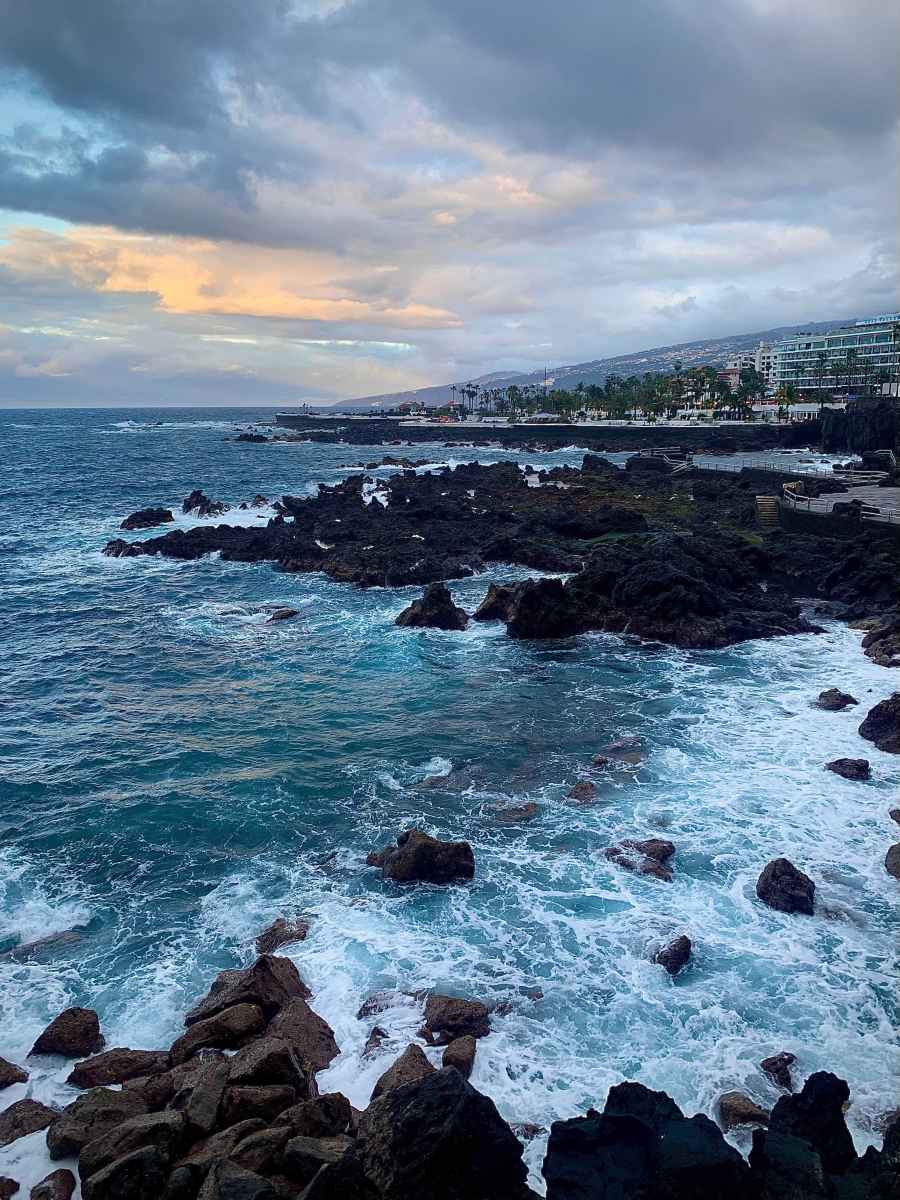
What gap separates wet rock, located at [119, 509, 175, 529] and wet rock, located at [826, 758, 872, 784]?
159 feet

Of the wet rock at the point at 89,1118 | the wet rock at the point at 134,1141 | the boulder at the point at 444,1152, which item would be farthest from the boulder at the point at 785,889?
the wet rock at the point at 89,1118

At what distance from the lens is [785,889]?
13680 mm

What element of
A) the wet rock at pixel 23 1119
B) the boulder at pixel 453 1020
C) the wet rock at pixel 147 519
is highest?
the wet rock at pixel 147 519

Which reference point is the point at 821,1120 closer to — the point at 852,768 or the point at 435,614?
the point at 852,768

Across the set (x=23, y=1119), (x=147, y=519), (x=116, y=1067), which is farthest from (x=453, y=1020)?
(x=147, y=519)

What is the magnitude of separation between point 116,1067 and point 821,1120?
856 centimetres

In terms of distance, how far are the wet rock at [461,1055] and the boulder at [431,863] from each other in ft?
13.2

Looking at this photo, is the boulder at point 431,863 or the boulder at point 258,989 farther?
the boulder at point 431,863

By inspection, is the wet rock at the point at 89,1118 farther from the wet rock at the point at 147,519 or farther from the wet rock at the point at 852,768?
the wet rock at the point at 147,519

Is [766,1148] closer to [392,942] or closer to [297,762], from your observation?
[392,942]

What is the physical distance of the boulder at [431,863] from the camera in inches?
578

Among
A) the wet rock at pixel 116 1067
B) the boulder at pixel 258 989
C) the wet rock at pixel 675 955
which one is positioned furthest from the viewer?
the wet rock at pixel 675 955

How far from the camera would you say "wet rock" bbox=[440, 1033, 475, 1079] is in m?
10.4

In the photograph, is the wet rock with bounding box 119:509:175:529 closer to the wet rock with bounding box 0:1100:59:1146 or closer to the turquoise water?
the turquoise water
